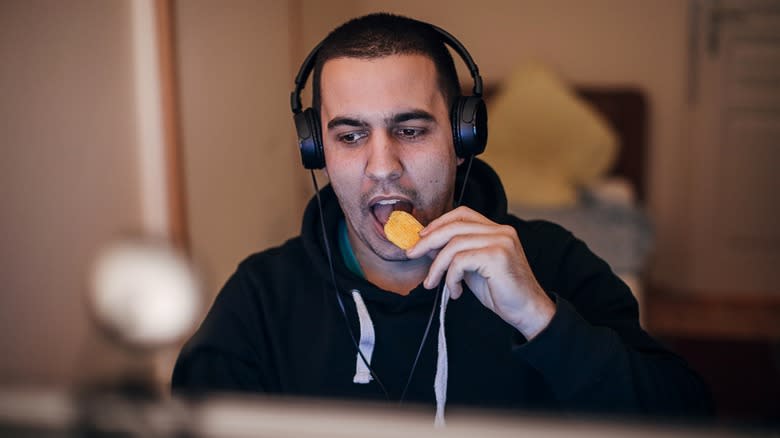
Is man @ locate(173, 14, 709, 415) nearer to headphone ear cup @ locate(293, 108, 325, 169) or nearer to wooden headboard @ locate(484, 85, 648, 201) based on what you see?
headphone ear cup @ locate(293, 108, 325, 169)

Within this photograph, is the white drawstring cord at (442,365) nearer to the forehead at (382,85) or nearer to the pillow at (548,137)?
the forehead at (382,85)

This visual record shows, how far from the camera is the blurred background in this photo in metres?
1.35

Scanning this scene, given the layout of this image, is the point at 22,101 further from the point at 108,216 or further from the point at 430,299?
the point at 430,299

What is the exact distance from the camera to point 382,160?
3.37 ft

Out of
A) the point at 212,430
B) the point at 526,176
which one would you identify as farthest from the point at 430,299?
the point at 526,176

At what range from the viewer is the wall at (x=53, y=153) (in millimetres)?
1312

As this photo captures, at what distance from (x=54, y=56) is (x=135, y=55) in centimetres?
43

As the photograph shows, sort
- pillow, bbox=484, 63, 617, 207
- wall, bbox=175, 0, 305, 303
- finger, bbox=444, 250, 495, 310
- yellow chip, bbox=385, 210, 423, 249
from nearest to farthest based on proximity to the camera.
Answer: finger, bbox=444, 250, 495, 310
yellow chip, bbox=385, 210, 423, 249
wall, bbox=175, 0, 305, 303
pillow, bbox=484, 63, 617, 207

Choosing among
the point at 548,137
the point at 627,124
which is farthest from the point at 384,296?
the point at 627,124

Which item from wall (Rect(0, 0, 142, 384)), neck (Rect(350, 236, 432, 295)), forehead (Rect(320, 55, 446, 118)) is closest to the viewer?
forehead (Rect(320, 55, 446, 118))

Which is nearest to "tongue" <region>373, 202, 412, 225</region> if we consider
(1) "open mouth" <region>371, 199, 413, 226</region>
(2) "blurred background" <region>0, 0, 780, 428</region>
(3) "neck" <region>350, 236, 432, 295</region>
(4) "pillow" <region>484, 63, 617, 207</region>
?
(1) "open mouth" <region>371, 199, 413, 226</region>

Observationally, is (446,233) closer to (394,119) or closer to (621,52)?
(394,119)

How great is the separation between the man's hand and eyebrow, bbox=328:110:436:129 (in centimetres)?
22

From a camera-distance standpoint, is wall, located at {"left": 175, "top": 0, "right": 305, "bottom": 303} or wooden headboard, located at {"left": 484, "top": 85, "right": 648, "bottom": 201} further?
wooden headboard, located at {"left": 484, "top": 85, "right": 648, "bottom": 201}
